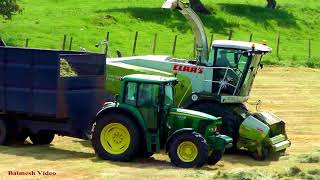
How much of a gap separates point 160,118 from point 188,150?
0.95 m

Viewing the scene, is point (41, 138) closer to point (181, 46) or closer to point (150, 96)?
point (150, 96)

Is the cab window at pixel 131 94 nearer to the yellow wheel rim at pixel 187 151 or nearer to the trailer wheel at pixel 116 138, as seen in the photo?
the trailer wheel at pixel 116 138

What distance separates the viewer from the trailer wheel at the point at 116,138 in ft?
50.4

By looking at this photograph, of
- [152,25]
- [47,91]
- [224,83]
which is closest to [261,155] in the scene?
[224,83]

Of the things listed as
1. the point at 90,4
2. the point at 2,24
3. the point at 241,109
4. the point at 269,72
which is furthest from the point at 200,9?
the point at 241,109

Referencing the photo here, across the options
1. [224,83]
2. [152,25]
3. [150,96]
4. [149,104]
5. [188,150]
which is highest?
[152,25]

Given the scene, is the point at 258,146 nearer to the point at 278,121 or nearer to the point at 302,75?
the point at 278,121

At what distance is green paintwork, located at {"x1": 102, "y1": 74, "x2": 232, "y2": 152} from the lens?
50.4 ft

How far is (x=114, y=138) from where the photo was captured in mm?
15711

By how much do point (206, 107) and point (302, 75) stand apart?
1897 cm

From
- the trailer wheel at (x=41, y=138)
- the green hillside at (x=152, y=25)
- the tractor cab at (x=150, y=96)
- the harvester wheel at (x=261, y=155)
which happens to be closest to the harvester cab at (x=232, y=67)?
the harvester wheel at (x=261, y=155)

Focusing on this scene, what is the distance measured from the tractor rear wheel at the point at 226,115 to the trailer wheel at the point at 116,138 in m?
2.63

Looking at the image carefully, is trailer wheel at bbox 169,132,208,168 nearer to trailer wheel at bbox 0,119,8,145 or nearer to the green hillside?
trailer wheel at bbox 0,119,8,145

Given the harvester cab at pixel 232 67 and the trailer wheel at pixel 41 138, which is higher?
the harvester cab at pixel 232 67
